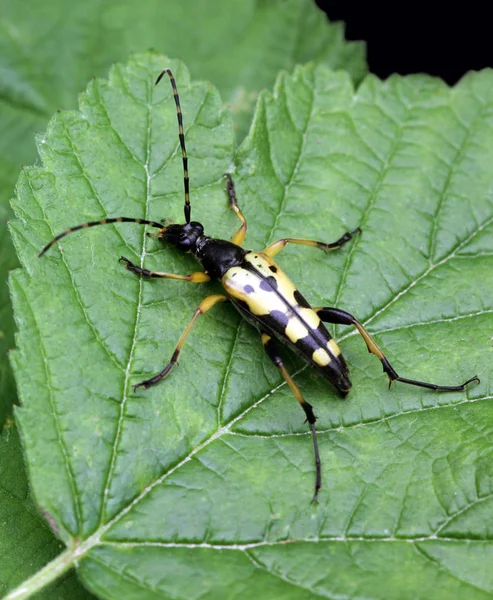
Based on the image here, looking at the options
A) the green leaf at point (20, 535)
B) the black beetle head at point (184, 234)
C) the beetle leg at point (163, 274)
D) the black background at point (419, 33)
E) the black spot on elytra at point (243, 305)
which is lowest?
the green leaf at point (20, 535)

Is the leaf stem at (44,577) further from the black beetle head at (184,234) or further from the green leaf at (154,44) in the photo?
the green leaf at (154,44)

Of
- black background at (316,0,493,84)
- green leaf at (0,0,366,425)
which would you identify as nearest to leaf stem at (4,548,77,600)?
green leaf at (0,0,366,425)

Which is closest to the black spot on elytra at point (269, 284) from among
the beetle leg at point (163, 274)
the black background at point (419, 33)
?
the beetle leg at point (163, 274)

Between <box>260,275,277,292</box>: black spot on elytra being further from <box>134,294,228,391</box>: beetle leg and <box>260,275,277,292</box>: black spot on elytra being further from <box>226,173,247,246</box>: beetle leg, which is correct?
<box>226,173,247,246</box>: beetle leg

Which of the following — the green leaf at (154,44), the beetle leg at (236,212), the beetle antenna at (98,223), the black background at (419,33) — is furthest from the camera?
the black background at (419,33)

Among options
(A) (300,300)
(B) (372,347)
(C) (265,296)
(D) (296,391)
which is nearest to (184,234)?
(C) (265,296)

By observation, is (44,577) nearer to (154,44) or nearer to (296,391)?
(296,391)
